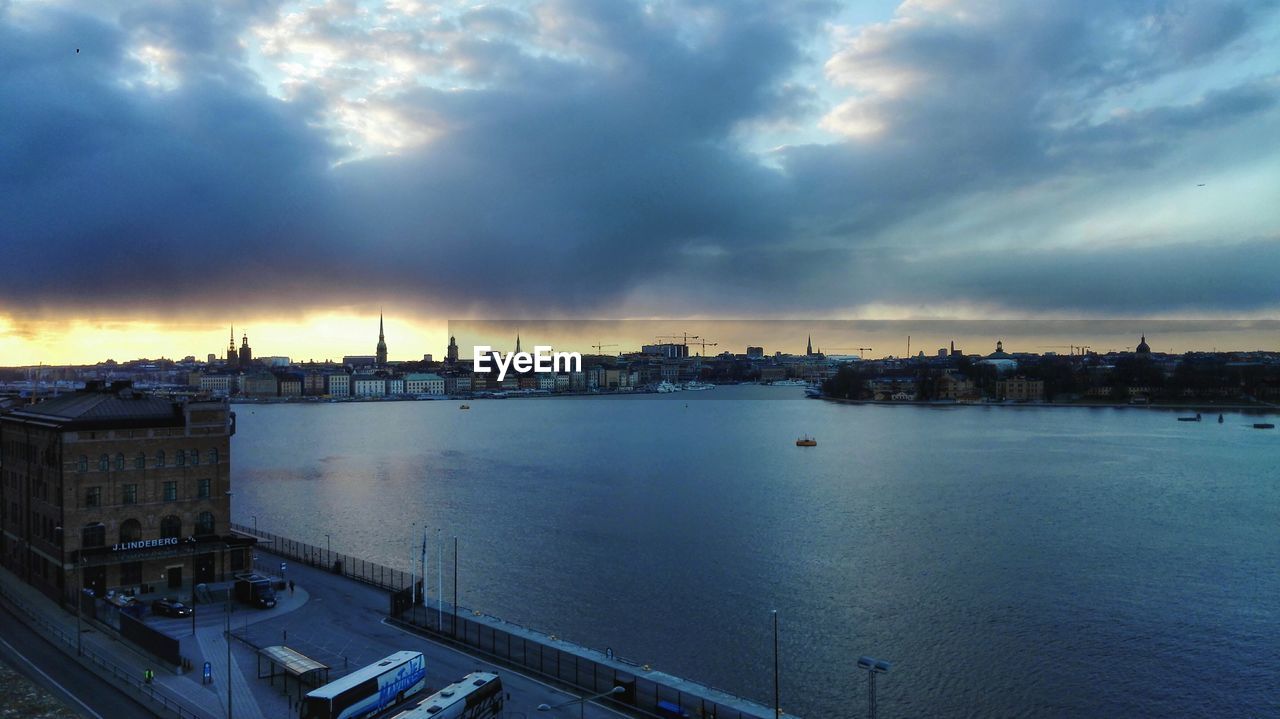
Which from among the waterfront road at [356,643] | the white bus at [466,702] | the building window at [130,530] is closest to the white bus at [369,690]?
the white bus at [466,702]

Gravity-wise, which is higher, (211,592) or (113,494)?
(113,494)

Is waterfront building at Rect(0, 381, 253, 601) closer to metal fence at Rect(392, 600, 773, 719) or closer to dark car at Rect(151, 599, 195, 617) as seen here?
dark car at Rect(151, 599, 195, 617)

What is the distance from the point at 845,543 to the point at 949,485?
20.9 m

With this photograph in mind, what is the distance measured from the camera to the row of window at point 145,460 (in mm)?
25984

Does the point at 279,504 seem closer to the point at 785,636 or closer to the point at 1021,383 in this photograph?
the point at 785,636

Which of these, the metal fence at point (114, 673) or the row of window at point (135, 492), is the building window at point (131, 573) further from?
the metal fence at point (114, 673)

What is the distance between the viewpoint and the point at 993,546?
38.7 metres

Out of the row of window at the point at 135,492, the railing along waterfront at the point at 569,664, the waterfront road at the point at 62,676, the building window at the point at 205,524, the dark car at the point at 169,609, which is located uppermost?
the row of window at the point at 135,492

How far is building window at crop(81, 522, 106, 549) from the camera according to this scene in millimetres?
25625

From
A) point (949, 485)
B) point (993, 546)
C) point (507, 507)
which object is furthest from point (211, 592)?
point (949, 485)

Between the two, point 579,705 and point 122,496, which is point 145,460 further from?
point 579,705

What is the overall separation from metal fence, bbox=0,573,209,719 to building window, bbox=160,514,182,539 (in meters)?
3.95

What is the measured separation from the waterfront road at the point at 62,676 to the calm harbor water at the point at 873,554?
39.0ft

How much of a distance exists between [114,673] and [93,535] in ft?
25.7
